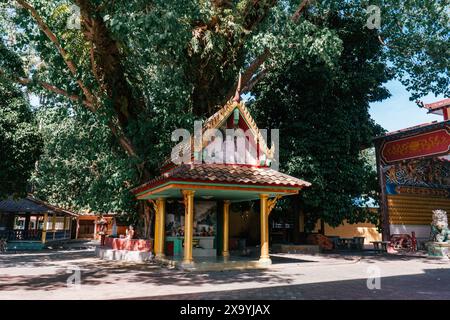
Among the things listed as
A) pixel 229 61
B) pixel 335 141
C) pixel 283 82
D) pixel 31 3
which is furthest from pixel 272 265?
pixel 31 3

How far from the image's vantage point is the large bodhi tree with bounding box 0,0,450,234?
1492 cm

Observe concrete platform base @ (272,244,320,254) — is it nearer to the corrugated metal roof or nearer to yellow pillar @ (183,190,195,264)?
yellow pillar @ (183,190,195,264)

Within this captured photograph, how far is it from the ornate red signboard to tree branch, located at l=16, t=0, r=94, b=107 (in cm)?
1708

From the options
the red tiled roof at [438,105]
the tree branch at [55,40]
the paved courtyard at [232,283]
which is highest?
the red tiled roof at [438,105]

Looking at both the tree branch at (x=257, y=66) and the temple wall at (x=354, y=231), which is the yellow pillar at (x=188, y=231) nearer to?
the tree branch at (x=257, y=66)

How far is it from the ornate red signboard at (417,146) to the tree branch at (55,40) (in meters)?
17.1

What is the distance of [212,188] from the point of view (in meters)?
13.4

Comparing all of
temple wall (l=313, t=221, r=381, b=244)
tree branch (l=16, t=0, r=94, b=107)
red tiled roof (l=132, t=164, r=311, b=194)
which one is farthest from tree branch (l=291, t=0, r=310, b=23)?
temple wall (l=313, t=221, r=381, b=244)

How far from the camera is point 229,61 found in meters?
20.1

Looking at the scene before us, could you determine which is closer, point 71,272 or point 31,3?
point 71,272

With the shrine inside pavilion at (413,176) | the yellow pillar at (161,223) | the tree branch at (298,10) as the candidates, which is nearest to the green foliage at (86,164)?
the yellow pillar at (161,223)

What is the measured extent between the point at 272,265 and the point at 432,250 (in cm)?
975

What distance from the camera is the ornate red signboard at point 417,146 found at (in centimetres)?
1970

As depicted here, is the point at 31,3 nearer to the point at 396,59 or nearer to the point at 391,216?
the point at 396,59
